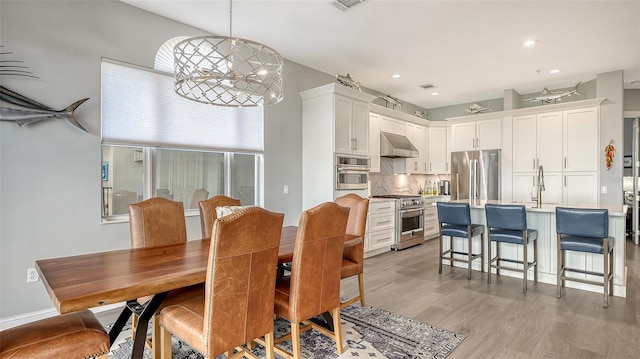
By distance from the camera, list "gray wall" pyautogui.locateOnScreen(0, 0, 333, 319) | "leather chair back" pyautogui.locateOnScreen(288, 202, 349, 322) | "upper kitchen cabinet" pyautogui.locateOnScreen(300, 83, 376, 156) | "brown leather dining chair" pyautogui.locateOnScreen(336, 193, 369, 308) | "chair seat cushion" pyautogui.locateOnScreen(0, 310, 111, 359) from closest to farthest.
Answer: "chair seat cushion" pyautogui.locateOnScreen(0, 310, 111, 359)
"leather chair back" pyautogui.locateOnScreen(288, 202, 349, 322)
"gray wall" pyautogui.locateOnScreen(0, 0, 333, 319)
"brown leather dining chair" pyautogui.locateOnScreen(336, 193, 369, 308)
"upper kitchen cabinet" pyautogui.locateOnScreen(300, 83, 376, 156)

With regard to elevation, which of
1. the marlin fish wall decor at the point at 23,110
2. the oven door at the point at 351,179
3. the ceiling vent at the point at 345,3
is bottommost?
the oven door at the point at 351,179

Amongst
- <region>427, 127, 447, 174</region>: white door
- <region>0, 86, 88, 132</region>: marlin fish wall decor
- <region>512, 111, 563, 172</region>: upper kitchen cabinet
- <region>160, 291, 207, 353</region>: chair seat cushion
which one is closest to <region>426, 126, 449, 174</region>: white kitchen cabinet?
<region>427, 127, 447, 174</region>: white door

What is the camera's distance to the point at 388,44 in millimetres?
4062

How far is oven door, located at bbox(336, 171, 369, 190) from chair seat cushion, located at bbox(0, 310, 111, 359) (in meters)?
3.34

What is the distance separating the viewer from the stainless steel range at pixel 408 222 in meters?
5.43

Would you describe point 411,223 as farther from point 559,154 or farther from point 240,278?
point 240,278

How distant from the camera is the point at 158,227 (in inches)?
100

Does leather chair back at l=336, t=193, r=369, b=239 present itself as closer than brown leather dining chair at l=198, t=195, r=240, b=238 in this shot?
No

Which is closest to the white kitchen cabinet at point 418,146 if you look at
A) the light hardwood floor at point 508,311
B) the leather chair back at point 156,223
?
the light hardwood floor at point 508,311

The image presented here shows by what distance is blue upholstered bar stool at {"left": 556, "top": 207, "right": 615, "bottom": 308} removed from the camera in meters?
3.05

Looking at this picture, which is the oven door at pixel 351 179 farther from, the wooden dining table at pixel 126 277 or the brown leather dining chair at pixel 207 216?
the wooden dining table at pixel 126 277

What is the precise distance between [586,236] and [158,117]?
14.7ft

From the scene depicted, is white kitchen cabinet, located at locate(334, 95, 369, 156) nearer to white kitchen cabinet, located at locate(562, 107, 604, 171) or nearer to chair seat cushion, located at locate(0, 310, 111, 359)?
chair seat cushion, located at locate(0, 310, 111, 359)

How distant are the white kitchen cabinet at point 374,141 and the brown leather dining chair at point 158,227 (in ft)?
11.4
